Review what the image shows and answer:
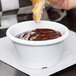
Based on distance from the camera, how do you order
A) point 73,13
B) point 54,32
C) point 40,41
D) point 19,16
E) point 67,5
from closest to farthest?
point 40,41, point 54,32, point 67,5, point 19,16, point 73,13

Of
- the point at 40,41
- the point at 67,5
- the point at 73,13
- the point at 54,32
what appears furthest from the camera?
the point at 73,13

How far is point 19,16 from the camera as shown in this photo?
130 cm

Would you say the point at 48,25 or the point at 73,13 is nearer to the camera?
A: the point at 48,25

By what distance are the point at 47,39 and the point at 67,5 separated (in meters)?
0.53

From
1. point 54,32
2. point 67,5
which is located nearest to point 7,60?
point 54,32

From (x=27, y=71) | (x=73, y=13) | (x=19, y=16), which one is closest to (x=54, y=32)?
(x=27, y=71)

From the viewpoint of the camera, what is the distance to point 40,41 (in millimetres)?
669

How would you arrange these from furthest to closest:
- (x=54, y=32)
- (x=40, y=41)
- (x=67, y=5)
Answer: (x=67, y=5)
(x=54, y=32)
(x=40, y=41)

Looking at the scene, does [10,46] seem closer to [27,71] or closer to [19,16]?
[27,71]

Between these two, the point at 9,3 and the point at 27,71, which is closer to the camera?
the point at 27,71

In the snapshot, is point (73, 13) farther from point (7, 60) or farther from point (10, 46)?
point (7, 60)

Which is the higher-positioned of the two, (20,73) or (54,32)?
(54,32)

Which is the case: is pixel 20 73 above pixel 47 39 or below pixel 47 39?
below

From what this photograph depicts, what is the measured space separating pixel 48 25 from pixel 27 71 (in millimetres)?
240
